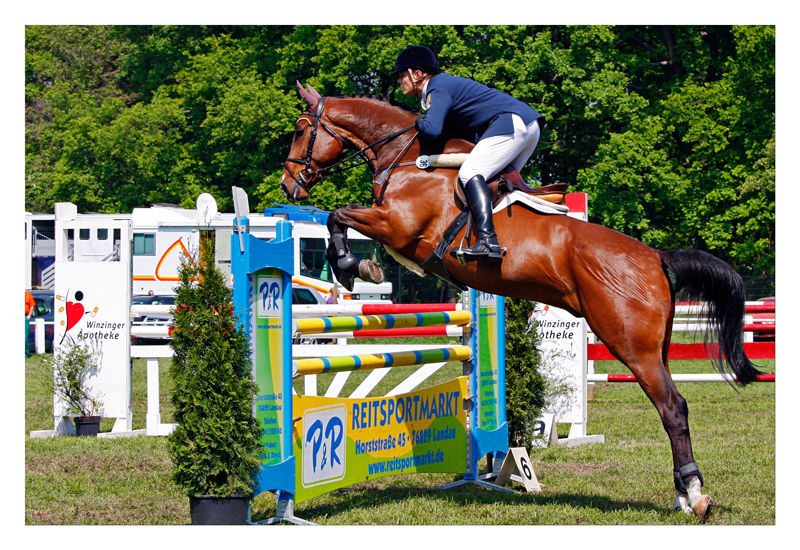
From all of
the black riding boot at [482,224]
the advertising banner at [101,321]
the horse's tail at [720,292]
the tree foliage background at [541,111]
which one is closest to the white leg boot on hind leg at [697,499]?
the horse's tail at [720,292]

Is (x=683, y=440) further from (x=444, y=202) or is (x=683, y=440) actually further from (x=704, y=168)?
(x=704, y=168)

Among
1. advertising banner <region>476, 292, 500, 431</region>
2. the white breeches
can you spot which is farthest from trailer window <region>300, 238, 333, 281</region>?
the white breeches

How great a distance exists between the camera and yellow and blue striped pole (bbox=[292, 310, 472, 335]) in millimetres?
4891

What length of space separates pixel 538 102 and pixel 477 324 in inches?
681

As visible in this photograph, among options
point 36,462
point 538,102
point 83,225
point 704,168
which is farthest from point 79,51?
point 36,462

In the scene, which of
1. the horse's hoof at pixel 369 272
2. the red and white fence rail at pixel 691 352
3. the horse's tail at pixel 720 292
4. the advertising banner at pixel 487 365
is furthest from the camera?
the red and white fence rail at pixel 691 352

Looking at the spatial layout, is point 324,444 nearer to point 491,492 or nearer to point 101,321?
point 491,492

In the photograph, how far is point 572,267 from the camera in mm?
4887

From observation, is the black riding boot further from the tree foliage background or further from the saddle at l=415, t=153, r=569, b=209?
the tree foliage background

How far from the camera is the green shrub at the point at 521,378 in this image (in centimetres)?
677

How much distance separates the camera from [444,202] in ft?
16.8

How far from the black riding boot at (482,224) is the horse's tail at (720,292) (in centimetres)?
112

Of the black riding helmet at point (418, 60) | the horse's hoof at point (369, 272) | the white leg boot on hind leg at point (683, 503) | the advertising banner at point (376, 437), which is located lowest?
the white leg boot on hind leg at point (683, 503)

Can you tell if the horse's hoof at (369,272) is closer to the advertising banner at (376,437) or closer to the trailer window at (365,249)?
the advertising banner at (376,437)
